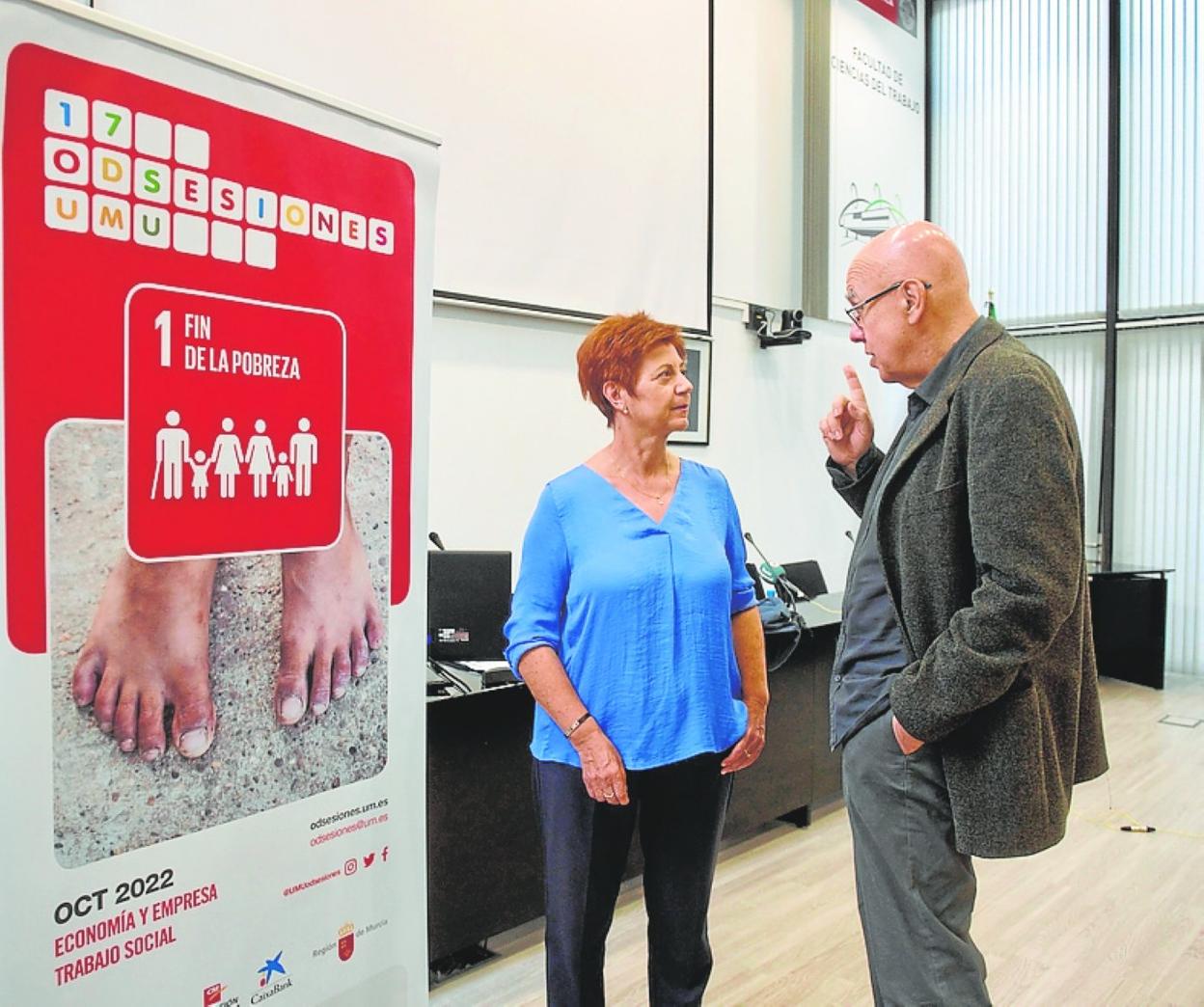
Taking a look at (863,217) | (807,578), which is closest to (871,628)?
(807,578)

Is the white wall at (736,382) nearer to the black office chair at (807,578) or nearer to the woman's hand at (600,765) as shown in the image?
the black office chair at (807,578)

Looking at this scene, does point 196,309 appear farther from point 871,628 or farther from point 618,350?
point 871,628

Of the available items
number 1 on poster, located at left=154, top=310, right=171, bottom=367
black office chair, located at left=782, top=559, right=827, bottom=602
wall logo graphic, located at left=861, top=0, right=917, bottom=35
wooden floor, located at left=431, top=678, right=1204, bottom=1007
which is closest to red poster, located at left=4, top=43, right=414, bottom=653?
number 1 on poster, located at left=154, top=310, right=171, bottom=367

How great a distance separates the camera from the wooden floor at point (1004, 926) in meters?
2.54

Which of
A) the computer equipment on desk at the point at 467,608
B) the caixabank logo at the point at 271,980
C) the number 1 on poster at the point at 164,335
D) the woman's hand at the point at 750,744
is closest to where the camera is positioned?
the number 1 on poster at the point at 164,335

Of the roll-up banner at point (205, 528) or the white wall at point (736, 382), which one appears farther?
the white wall at point (736, 382)

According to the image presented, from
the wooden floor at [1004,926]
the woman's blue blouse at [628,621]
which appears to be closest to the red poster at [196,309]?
the woman's blue blouse at [628,621]

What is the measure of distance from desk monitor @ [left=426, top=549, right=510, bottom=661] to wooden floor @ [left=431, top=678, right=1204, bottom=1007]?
84cm

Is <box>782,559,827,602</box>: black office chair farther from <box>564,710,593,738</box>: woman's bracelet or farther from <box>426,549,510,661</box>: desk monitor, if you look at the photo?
<box>564,710,593,738</box>: woman's bracelet

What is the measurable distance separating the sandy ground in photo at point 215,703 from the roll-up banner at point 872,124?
4519mm

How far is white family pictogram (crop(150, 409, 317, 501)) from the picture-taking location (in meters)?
1.17

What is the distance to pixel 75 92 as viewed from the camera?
1083 mm

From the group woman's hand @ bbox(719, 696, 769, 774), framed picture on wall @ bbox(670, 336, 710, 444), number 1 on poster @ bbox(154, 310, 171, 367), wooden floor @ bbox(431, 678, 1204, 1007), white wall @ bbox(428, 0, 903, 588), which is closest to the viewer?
number 1 on poster @ bbox(154, 310, 171, 367)

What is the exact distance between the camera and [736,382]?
Answer: 5062mm
